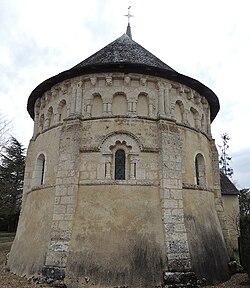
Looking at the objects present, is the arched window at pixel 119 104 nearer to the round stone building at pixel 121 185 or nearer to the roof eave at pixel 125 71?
the round stone building at pixel 121 185

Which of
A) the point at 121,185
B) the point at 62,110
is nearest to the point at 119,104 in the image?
the point at 62,110

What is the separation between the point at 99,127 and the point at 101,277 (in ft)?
16.4

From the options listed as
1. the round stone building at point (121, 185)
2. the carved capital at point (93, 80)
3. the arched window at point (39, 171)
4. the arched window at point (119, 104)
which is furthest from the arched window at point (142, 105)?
the arched window at point (39, 171)

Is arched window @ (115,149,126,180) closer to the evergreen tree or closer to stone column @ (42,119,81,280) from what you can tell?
stone column @ (42,119,81,280)

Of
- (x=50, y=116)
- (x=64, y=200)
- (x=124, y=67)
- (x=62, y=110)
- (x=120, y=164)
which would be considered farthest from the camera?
(x=50, y=116)

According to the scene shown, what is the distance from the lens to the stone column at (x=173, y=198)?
8.91m

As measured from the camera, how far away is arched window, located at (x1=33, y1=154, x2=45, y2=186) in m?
11.8

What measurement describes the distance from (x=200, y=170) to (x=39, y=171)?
21.8ft

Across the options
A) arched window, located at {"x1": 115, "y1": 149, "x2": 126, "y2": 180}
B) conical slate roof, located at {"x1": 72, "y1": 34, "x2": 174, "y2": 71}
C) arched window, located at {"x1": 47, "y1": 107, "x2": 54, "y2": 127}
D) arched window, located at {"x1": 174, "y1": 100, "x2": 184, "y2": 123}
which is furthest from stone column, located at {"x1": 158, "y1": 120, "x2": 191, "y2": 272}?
arched window, located at {"x1": 47, "y1": 107, "x2": 54, "y2": 127}

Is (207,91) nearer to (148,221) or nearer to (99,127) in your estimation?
(99,127)

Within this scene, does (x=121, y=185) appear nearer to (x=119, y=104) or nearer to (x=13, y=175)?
(x=119, y=104)

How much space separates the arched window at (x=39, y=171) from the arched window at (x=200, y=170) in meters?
6.29

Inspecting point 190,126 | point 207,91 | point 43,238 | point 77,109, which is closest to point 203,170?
point 190,126

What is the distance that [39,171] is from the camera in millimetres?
11945
